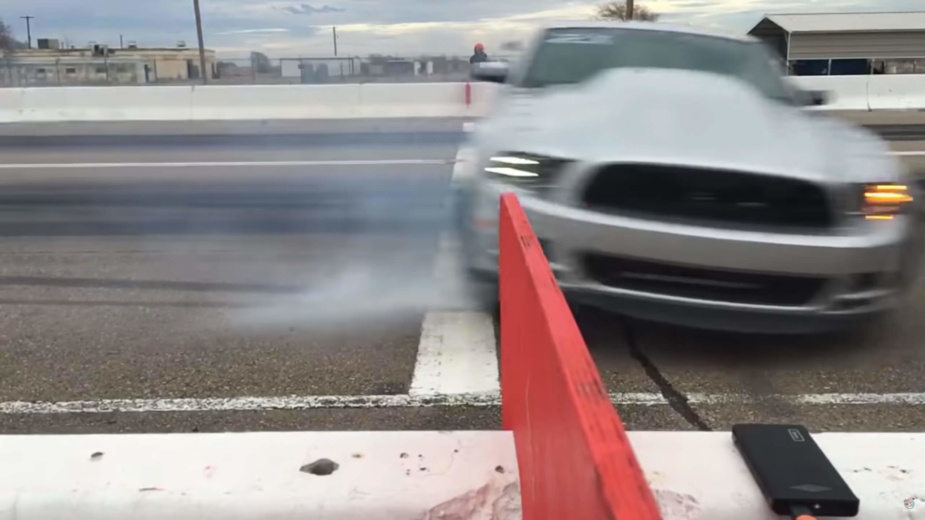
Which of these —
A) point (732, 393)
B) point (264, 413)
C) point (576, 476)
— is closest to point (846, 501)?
point (576, 476)

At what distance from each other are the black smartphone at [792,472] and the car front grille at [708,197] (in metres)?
1.61

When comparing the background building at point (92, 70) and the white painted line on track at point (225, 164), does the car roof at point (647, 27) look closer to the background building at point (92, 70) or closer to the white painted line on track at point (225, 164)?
the white painted line on track at point (225, 164)

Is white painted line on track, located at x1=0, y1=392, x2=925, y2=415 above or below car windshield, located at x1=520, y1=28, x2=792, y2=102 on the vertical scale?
below

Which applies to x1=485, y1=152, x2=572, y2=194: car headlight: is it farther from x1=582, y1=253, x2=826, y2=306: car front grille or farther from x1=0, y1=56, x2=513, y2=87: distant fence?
x1=0, y1=56, x2=513, y2=87: distant fence

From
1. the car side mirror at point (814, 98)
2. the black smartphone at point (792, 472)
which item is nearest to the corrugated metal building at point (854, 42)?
the car side mirror at point (814, 98)

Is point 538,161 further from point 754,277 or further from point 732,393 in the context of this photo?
point 732,393

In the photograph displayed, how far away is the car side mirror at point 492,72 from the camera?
6352 mm

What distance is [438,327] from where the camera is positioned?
4508 millimetres

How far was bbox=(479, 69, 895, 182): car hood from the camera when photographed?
374cm

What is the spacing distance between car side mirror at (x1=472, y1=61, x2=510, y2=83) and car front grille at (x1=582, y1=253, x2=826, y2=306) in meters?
2.76

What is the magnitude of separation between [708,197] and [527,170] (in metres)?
0.81

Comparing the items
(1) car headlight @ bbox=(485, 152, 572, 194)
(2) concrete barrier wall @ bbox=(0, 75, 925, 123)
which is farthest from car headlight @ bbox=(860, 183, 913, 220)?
(2) concrete barrier wall @ bbox=(0, 75, 925, 123)

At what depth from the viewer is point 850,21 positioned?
4325 cm

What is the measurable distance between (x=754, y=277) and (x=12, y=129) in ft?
45.8
